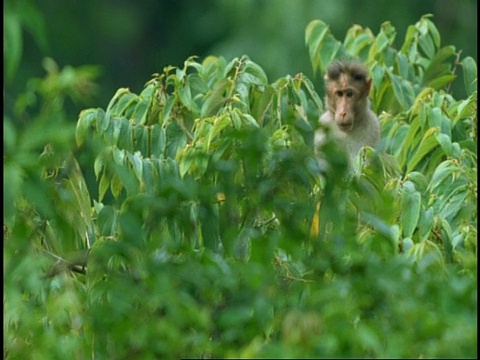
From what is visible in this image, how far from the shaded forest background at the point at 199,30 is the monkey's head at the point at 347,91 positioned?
22.8 ft

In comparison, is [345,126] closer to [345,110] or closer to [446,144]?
[345,110]

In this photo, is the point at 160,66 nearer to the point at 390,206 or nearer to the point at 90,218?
the point at 90,218

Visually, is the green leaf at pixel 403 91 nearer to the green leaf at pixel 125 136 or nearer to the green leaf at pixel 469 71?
the green leaf at pixel 469 71

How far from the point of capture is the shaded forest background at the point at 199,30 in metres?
15.9

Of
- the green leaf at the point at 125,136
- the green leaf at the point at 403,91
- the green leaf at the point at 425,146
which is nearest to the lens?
the green leaf at the point at 125,136

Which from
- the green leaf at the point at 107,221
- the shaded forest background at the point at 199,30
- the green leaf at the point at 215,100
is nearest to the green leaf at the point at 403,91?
the green leaf at the point at 215,100

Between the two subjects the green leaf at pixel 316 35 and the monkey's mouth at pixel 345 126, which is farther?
the monkey's mouth at pixel 345 126

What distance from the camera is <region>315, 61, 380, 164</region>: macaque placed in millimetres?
6801

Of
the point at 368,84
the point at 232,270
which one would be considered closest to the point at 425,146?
the point at 368,84

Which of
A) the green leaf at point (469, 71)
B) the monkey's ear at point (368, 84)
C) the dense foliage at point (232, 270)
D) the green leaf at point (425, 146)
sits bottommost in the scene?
the monkey's ear at point (368, 84)

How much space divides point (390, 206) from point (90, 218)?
159 centimetres

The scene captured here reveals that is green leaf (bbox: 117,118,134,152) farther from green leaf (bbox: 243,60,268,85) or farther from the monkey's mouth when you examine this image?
the monkey's mouth

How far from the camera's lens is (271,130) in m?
5.10

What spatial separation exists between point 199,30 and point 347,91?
11.7m
